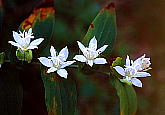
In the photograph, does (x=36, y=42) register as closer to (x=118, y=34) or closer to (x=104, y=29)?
(x=104, y=29)

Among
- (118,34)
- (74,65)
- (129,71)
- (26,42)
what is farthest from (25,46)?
(118,34)

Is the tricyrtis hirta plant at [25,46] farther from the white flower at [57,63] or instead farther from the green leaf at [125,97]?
the green leaf at [125,97]

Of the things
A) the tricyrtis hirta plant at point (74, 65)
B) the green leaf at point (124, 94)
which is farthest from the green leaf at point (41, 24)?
the green leaf at point (124, 94)

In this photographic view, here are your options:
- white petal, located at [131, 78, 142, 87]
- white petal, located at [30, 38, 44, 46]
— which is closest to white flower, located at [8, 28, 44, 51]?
white petal, located at [30, 38, 44, 46]

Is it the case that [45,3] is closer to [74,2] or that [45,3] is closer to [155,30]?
[74,2]

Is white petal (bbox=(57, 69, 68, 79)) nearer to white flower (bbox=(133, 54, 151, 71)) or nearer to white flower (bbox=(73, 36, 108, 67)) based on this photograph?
white flower (bbox=(73, 36, 108, 67))

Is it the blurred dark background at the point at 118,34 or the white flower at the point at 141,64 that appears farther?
the blurred dark background at the point at 118,34
